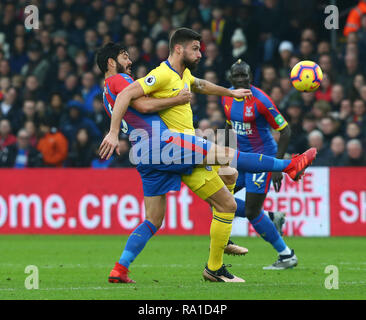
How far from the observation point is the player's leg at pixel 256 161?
8.30 metres

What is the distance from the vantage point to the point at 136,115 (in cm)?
851

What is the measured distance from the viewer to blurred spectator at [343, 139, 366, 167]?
15.5 meters

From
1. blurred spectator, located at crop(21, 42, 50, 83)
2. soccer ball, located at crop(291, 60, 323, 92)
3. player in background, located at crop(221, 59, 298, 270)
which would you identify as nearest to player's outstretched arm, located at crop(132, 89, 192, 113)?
soccer ball, located at crop(291, 60, 323, 92)

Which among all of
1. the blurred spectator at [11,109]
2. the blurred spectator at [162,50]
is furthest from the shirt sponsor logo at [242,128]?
the blurred spectator at [11,109]

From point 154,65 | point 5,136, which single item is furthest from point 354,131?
point 5,136

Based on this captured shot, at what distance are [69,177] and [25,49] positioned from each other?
4.87m

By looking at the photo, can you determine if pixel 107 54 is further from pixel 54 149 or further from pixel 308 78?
pixel 54 149

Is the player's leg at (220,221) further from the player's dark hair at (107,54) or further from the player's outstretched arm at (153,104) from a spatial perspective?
the player's dark hair at (107,54)

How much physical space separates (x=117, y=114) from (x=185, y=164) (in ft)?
2.60

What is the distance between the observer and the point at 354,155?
1554cm

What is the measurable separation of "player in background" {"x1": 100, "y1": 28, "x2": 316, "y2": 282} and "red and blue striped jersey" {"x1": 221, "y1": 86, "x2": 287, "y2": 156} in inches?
78.7

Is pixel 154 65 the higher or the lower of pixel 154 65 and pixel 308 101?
the higher

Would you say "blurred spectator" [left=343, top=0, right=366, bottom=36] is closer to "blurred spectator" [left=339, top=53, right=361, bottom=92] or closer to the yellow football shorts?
"blurred spectator" [left=339, top=53, right=361, bottom=92]
